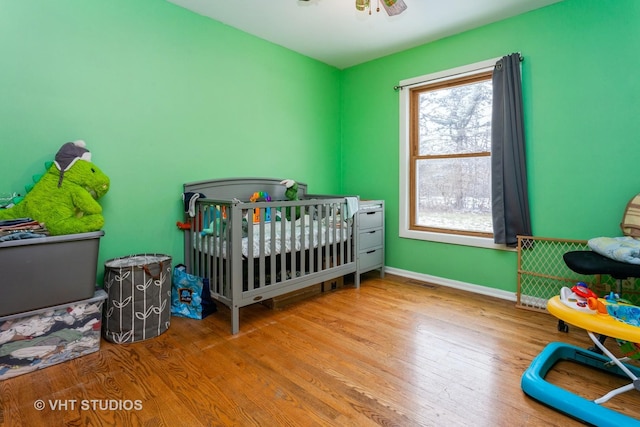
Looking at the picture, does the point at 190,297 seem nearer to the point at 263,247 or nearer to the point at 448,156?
the point at 263,247

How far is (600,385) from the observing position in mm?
1539

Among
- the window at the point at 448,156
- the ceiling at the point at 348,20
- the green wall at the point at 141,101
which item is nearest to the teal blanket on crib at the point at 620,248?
the window at the point at 448,156

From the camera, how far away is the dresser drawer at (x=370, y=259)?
3.11 metres

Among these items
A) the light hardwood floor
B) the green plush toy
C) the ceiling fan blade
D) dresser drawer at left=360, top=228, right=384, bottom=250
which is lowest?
Answer: the light hardwood floor

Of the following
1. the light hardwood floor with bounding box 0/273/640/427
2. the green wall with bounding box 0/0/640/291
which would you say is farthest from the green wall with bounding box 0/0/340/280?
the light hardwood floor with bounding box 0/273/640/427

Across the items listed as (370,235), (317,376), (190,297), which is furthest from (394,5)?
(190,297)

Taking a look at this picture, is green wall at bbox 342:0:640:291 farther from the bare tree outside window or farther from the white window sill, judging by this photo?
the bare tree outside window

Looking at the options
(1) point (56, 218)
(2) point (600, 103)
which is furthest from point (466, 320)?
(1) point (56, 218)

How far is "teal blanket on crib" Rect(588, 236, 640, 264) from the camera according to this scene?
176 cm

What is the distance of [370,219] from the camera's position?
318cm

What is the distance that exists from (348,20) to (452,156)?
1.49 m

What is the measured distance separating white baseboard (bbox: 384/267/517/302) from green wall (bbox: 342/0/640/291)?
44mm

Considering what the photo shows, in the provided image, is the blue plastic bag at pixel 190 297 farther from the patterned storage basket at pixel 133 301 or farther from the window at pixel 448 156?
the window at pixel 448 156

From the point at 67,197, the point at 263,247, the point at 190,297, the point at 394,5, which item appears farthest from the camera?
the point at 190,297
